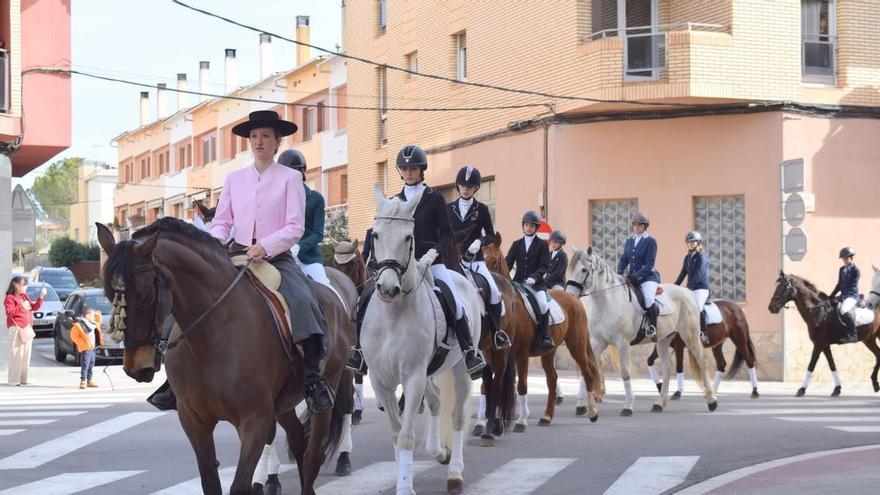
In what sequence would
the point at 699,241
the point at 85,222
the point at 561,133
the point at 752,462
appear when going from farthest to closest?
1. the point at 85,222
2. the point at 561,133
3. the point at 699,241
4. the point at 752,462

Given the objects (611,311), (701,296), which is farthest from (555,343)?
(701,296)

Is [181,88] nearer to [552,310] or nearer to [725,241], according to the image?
[725,241]

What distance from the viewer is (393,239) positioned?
32.4 ft

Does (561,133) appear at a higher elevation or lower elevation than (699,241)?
higher

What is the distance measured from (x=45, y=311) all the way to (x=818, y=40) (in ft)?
84.4

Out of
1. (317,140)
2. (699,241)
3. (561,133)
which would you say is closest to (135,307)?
(699,241)

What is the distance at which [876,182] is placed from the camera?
27.6 m

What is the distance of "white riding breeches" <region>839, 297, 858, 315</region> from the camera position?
73.0ft

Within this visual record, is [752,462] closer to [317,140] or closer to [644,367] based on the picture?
[644,367]

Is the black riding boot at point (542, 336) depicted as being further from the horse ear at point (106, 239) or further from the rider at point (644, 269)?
the horse ear at point (106, 239)

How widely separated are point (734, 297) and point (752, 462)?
15.2 m

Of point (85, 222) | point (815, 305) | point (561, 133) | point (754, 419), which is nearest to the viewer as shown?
point (754, 419)

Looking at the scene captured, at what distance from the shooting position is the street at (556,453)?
11.0 meters

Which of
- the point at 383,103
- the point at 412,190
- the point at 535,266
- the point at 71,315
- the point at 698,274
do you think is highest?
the point at 383,103
